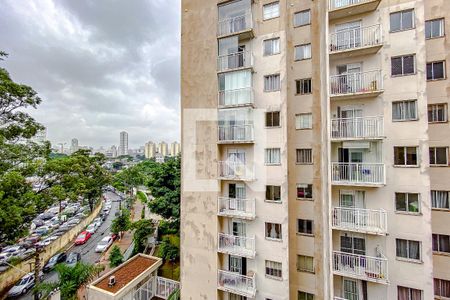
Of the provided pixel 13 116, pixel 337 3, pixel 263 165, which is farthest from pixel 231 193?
Answer: pixel 13 116

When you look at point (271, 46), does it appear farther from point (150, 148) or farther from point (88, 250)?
point (150, 148)

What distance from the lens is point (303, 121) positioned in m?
11.5

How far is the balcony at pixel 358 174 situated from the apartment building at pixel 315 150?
0.15 feet

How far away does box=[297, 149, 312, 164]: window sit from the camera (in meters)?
11.3

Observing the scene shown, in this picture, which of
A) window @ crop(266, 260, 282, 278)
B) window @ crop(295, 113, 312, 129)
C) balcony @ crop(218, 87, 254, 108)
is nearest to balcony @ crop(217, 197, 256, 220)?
window @ crop(266, 260, 282, 278)

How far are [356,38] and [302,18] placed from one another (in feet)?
9.97

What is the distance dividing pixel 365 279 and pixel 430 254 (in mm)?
2550

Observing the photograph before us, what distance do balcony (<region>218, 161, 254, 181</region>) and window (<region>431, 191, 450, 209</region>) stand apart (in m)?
7.60

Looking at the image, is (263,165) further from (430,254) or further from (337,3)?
(337,3)

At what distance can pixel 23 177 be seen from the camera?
39.4ft

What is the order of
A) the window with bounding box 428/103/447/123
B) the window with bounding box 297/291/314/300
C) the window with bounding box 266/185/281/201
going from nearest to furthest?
the window with bounding box 428/103/447/123, the window with bounding box 297/291/314/300, the window with bounding box 266/185/281/201

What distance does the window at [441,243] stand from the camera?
901cm

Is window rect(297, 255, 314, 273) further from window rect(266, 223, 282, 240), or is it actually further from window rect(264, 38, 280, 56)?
window rect(264, 38, 280, 56)

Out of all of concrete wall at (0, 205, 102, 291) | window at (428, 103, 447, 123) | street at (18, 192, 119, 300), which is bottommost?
street at (18, 192, 119, 300)
